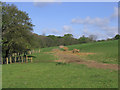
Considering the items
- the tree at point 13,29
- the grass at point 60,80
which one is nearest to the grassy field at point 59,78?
the grass at point 60,80

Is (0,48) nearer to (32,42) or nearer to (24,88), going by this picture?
(32,42)

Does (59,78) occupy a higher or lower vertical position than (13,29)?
lower

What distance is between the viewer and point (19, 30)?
29.5m

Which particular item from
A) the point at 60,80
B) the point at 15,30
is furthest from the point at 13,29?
the point at 60,80

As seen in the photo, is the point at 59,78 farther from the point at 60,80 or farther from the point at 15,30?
the point at 15,30

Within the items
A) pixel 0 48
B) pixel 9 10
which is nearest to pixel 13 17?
pixel 9 10

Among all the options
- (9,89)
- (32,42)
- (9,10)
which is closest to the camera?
(9,89)

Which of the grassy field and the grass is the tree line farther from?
the grass

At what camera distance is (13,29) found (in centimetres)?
2858

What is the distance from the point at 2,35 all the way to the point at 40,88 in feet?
66.6

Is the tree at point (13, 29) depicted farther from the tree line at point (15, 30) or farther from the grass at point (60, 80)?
the grass at point (60, 80)

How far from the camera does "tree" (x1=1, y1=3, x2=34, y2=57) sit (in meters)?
28.1

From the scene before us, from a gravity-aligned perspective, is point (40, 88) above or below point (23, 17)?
below

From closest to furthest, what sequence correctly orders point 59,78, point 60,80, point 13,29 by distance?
1. point 60,80
2. point 59,78
3. point 13,29
